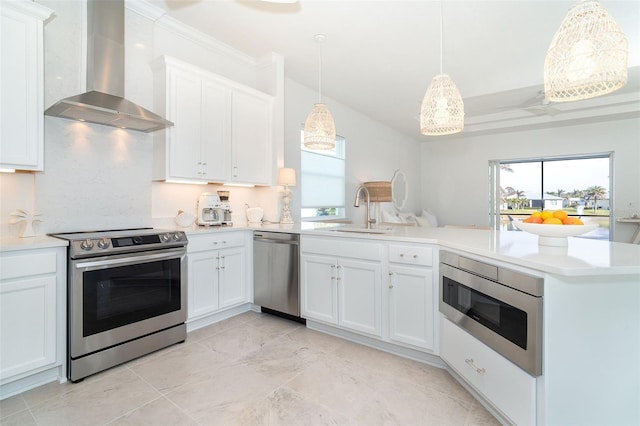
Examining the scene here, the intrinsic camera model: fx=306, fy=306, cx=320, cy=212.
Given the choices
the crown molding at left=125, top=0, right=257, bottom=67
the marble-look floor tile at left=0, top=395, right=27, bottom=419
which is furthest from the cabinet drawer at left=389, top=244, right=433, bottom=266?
the crown molding at left=125, top=0, right=257, bottom=67

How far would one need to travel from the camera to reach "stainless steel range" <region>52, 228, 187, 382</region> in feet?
6.46

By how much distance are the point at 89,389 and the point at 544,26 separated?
4.72 m

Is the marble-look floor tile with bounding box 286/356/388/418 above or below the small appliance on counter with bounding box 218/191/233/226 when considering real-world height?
below

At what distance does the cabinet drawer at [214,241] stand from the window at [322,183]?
4.69ft

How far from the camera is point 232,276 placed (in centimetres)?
303

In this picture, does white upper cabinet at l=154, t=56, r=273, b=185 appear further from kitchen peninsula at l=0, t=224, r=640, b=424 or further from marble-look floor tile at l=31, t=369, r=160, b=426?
kitchen peninsula at l=0, t=224, r=640, b=424

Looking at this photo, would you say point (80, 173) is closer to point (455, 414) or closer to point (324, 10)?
point (324, 10)

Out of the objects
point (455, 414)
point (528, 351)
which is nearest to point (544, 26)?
point (528, 351)

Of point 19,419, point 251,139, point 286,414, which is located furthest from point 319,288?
point 19,419

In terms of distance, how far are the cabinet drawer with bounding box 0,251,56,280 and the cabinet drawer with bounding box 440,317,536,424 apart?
2571mm

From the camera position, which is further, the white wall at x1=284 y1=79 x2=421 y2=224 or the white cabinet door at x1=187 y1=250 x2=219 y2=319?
the white wall at x1=284 y1=79 x2=421 y2=224

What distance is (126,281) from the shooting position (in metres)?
2.20

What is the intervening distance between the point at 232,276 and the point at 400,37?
2.96 meters

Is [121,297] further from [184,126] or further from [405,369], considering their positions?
[405,369]
